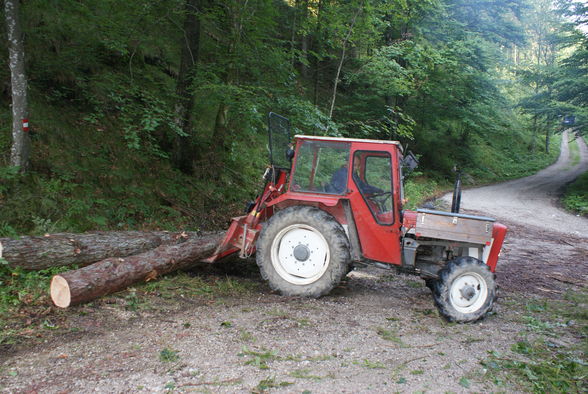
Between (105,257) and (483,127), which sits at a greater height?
(483,127)

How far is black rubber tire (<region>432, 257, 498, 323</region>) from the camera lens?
4574mm

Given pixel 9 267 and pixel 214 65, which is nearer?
pixel 9 267

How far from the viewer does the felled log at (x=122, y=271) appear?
4.21m

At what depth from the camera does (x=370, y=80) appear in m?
15.0

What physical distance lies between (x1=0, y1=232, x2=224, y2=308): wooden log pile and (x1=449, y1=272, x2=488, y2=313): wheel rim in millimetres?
3258

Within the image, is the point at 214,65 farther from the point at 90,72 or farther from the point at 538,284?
the point at 538,284

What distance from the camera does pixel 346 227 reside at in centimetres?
520

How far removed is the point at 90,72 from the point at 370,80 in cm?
963

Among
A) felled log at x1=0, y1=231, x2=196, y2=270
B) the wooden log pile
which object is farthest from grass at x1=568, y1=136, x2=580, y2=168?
felled log at x1=0, y1=231, x2=196, y2=270

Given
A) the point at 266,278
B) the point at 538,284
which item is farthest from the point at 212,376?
the point at 538,284

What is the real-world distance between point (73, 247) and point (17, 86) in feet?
8.75

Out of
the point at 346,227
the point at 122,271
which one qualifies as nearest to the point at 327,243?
the point at 346,227

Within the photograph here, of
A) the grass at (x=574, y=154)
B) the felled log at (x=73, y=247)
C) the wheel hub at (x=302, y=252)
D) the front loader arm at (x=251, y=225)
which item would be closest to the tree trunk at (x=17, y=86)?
the felled log at (x=73, y=247)

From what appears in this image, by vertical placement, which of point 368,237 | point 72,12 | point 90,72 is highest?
point 72,12
